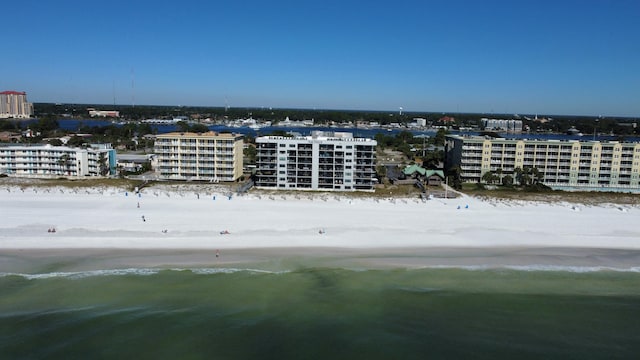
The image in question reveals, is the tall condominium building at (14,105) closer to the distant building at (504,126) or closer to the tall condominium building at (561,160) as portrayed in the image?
the distant building at (504,126)

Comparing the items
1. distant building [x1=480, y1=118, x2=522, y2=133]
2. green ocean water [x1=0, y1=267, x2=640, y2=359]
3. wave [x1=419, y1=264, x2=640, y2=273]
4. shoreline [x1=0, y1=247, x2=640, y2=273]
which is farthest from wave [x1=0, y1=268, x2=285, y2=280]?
distant building [x1=480, y1=118, x2=522, y2=133]

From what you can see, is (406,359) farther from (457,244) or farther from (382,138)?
(382,138)

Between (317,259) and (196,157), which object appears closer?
(317,259)

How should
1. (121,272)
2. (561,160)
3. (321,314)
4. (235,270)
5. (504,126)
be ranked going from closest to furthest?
(321,314)
(121,272)
(235,270)
(561,160)
(504,126)

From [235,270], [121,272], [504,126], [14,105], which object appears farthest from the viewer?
[14,105]

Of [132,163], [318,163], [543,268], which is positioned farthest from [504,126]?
[543,268]

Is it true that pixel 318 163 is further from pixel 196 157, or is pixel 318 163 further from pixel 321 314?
pixel 321 314

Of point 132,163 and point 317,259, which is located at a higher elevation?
point 132,163
